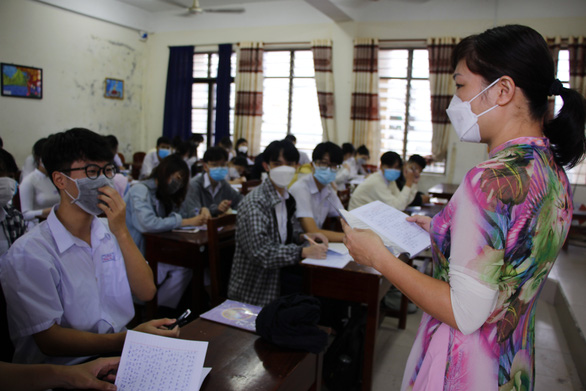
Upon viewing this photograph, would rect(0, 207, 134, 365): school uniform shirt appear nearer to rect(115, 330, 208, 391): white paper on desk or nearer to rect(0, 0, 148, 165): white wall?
rect(115, 330, 208, 391): white paper on desk

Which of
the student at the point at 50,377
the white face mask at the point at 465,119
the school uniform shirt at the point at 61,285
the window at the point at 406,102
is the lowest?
the student at the point at 50,377

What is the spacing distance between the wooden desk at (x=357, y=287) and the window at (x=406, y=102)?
18.3 feet

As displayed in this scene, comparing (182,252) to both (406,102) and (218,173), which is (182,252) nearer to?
(218,173)

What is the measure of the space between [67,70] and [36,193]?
4691 millimetres

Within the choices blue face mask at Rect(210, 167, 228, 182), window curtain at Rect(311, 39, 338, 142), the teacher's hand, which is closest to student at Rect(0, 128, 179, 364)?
the teacher's hand

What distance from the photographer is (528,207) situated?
0.83 meters

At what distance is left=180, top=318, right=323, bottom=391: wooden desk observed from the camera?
3.71 ft

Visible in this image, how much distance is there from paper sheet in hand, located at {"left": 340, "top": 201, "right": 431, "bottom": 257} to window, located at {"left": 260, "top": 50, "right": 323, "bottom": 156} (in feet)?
21.7

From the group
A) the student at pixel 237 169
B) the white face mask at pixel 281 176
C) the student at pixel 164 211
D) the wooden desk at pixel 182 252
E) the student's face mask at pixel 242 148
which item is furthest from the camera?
the student's face mask at pixel 242 148

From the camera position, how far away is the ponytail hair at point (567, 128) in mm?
932

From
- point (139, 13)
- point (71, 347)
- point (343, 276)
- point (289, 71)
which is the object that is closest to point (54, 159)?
point (71, 347)

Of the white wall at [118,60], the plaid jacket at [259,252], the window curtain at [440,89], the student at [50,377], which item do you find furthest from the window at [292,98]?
the student at [50,377]

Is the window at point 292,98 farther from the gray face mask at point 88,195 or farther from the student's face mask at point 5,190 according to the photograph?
the gray face mask at point 88,195

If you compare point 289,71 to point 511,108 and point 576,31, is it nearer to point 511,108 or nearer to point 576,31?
point 576,31
